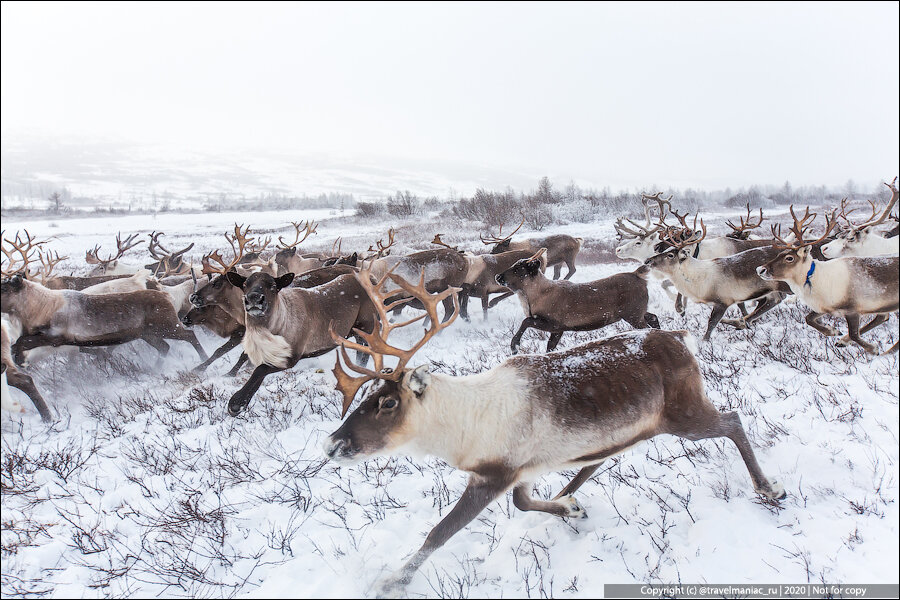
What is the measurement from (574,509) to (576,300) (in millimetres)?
3943

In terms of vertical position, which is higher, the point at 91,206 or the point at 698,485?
the point at 91,206

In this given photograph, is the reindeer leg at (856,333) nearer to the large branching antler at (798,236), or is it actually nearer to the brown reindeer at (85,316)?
the large branching antler at (798,236)

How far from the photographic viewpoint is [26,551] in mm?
3371

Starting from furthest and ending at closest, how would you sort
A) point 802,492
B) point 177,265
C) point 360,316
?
1. point 177,265
2. point 360,316
3. point 802,492

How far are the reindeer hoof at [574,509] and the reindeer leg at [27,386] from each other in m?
5.91

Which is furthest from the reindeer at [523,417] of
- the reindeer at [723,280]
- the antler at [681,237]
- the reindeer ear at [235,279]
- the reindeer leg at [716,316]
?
the antler at [681,237]

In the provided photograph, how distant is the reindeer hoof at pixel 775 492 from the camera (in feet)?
10.5

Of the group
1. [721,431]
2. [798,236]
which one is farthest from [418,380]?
[798,236]

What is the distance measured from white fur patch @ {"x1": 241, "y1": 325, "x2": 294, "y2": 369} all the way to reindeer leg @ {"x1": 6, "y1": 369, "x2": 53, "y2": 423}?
2397 mm

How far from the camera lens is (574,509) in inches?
134

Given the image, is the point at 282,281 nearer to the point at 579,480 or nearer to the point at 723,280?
the point at 579,480

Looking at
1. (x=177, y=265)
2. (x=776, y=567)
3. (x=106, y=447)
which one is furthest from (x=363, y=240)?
(x=776, y=567)

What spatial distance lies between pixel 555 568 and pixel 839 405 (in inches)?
125

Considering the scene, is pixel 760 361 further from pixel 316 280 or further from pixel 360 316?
pixel 316 280
